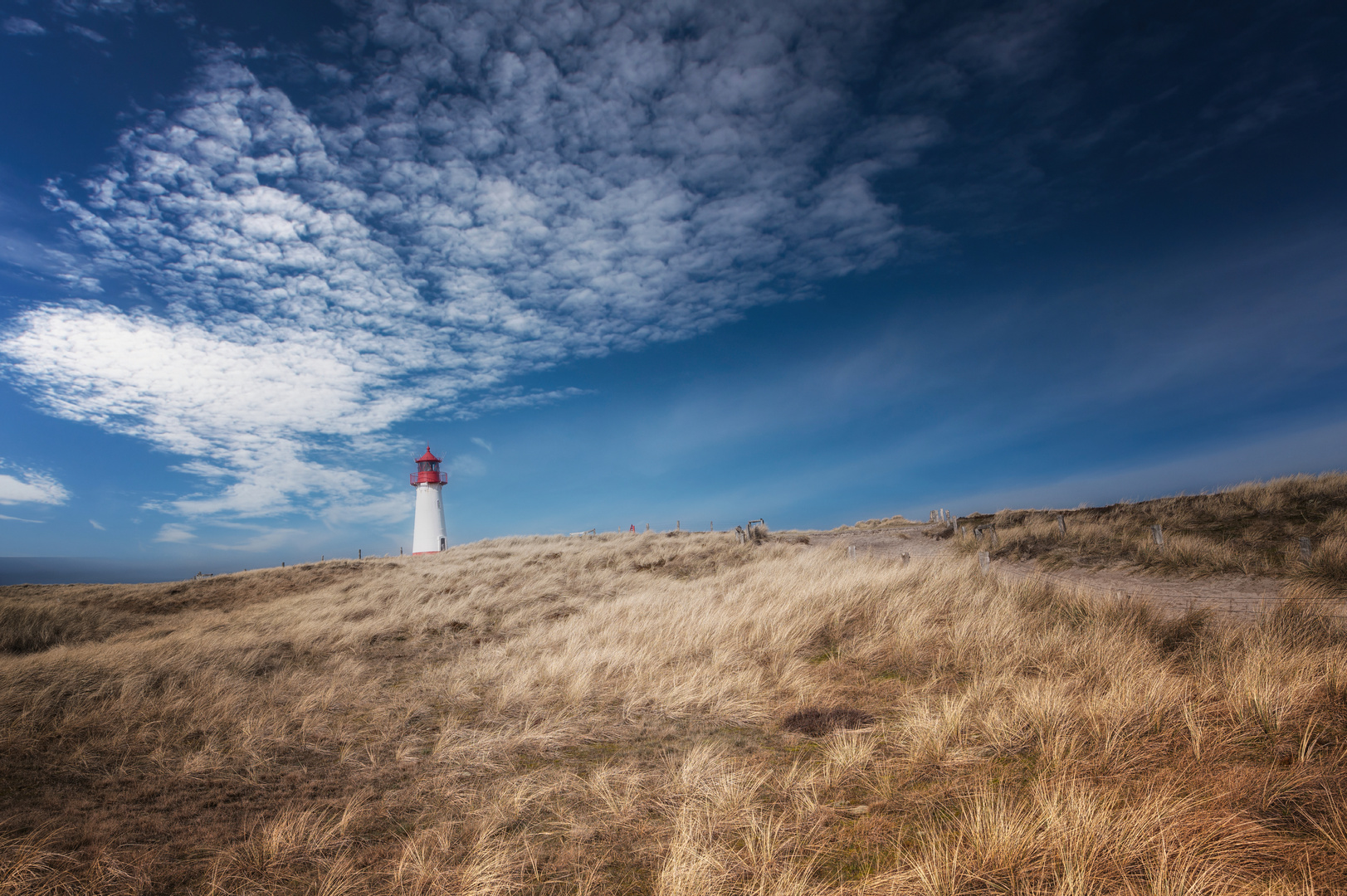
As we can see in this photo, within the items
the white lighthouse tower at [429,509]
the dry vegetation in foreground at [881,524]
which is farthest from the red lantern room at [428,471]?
the dry vegetation in foreground at [881,524]

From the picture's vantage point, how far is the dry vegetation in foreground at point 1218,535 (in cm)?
1228

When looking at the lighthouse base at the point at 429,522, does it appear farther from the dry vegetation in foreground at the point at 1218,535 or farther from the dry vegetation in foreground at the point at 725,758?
the dry vegetation in foreground at the point at 1218,535

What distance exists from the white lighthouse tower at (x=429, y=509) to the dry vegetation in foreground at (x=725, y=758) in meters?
30.1

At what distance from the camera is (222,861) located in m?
3.60

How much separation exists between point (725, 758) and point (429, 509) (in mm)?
39482

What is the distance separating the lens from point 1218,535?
1627cm

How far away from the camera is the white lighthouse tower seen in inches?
1544

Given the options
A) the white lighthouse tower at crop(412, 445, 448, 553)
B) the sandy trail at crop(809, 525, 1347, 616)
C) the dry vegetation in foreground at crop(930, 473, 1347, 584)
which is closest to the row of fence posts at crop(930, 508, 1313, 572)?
the dry vegetation in foreground at crop(930, 473, 1347, 584)

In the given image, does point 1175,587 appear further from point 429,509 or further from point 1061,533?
point 429,509

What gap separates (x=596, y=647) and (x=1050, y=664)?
6.15 metres

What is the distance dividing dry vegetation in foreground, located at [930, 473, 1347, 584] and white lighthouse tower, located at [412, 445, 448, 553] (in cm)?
3357

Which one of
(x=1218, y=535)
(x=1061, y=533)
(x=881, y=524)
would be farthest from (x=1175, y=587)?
(x=881, y=524)

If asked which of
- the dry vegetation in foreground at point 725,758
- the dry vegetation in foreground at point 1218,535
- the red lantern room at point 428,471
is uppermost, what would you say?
the red lantern room at point 428,471

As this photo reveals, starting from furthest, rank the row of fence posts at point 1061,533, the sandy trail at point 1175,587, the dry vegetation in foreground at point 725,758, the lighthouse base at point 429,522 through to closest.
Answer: the lighthouse base at point 429,522 < the row of fence posts at point 1061,533 < the sandy trail at point 1175,587 < the dry vegetation in foreground at point 725,758
